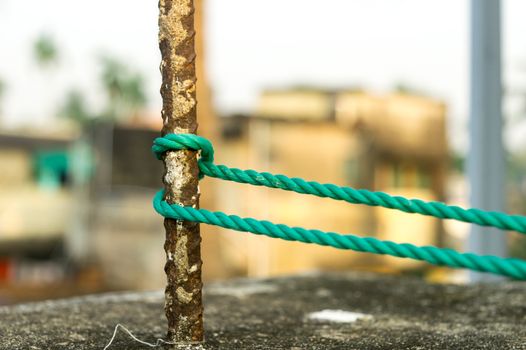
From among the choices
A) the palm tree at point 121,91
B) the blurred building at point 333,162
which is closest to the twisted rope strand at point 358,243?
the blurred building at point 333,162

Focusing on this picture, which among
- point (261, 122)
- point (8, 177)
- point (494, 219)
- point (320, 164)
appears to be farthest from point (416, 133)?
point (494, 219)

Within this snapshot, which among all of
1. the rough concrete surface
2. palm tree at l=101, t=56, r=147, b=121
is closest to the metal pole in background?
the rough concrete surface

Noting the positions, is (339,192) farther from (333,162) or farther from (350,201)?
(333,162)

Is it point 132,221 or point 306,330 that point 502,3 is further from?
point 132,221

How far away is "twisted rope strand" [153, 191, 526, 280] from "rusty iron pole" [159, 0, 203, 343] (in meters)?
0.05

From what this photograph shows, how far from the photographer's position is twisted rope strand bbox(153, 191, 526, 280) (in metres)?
1.41

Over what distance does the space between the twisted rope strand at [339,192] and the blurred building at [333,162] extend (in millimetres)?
10742

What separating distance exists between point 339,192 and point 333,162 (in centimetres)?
1316

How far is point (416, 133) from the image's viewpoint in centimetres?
1736

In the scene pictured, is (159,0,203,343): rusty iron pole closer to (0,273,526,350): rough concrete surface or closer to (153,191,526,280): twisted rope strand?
(153,191,526,280): twisted rope strand

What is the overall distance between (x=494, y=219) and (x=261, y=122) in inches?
476

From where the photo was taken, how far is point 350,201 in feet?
5.18

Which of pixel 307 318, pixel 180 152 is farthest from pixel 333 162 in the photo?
pixel 180 152

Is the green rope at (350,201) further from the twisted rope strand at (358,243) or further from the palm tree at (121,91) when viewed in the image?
the palm tree at (121,91)
